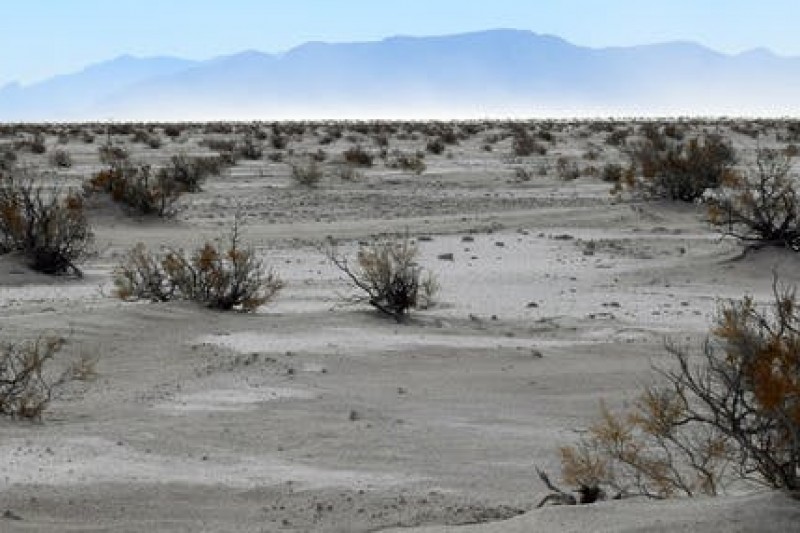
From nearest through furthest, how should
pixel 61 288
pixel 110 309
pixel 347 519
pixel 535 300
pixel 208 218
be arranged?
pixel 347 519, pixel 110 309, pixel 535 300, pixel 61 288, pixel 208 218

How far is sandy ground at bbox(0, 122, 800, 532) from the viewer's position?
504 centimetres

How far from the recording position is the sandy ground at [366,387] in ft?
16.5

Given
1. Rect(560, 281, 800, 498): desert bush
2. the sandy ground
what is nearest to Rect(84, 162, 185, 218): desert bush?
the sandy ground

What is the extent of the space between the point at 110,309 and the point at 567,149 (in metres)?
31.9

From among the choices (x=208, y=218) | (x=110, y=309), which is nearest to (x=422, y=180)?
(x=208, y=218)

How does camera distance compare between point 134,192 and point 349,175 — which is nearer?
point 134,192

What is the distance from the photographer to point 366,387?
7656mm

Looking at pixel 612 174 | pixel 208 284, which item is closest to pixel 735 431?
pixel 208 284

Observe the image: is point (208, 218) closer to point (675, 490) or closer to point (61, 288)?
point (61, 288)

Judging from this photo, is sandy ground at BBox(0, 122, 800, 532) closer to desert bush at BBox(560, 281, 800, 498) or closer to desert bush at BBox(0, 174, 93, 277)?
desert bush at BBox(560, 281, 800, 498)

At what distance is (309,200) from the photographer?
856 inches

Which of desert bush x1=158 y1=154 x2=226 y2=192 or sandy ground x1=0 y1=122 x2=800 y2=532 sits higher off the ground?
desert bush x1=158 y1=154 x2=226 y2=192

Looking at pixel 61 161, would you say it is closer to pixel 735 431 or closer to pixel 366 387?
pixel 366 387

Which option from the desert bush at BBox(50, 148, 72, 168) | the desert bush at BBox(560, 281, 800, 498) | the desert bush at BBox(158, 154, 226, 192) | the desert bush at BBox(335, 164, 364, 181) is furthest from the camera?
the desert bush at BBox(50, 148, 72, 168)
